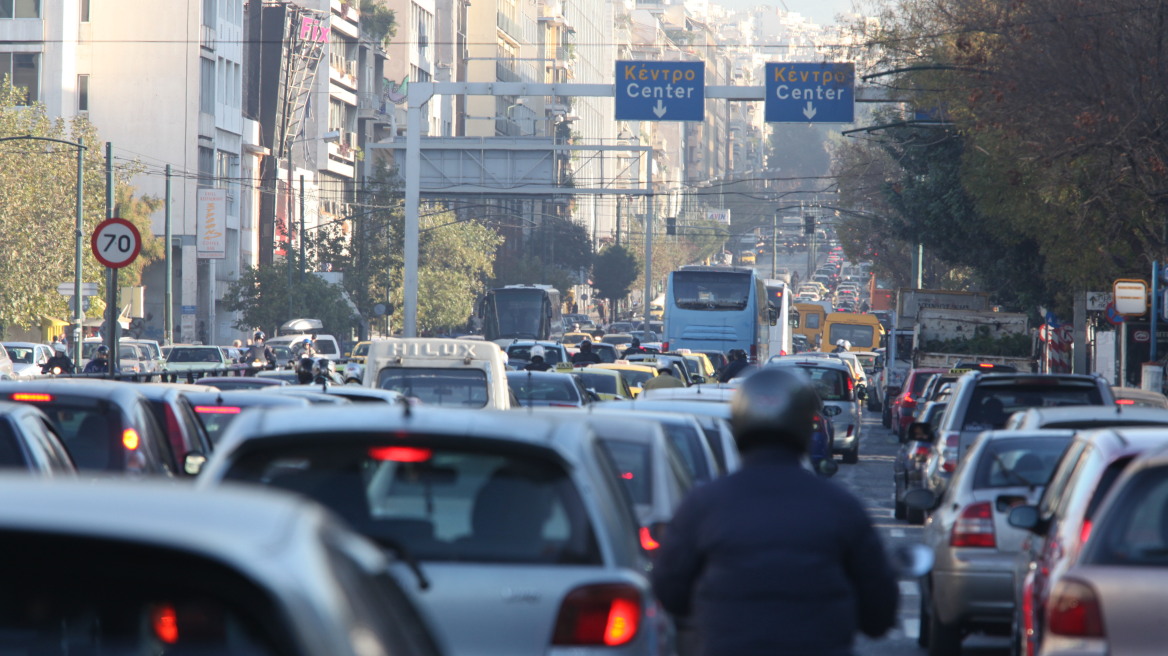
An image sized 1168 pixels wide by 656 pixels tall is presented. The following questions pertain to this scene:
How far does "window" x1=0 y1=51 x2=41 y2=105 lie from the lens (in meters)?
63.5

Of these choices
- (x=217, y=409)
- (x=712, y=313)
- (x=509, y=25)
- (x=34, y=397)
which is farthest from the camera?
(x=509, y=25)

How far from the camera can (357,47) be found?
289 ft

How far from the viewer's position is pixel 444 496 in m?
5.32

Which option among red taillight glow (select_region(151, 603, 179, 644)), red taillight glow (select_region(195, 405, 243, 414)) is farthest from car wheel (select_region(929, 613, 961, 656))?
red taillight glow (select_region(151, 603, 179, 644))

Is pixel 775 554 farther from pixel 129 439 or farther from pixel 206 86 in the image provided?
pixel 206 86

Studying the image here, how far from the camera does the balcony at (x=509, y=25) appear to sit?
372 feet

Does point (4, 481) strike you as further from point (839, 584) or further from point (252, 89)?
point (252, 89)

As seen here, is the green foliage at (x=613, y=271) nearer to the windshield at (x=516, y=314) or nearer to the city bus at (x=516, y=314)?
the city bus at (x=516, y=314)

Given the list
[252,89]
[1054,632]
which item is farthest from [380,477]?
[252,89]

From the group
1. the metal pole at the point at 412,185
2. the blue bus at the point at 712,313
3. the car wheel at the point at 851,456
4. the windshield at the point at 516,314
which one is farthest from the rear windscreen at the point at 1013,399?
the windshield at the point at 516,314

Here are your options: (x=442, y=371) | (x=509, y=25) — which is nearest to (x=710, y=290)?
(x=442, y=371)

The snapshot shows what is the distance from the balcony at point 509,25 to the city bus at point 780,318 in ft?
168

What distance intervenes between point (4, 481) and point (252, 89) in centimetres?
7671

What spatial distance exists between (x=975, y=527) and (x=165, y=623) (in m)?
7.62
